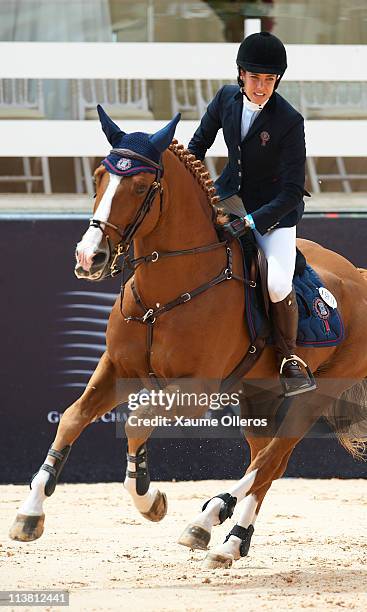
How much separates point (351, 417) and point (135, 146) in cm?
228

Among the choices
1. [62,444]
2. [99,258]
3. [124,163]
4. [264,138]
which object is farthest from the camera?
[264,138]

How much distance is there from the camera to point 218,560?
493cm

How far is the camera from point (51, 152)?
8039 mm

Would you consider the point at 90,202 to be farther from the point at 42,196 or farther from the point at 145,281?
the point at 145,281

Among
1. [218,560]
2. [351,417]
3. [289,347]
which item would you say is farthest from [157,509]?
[351,417]

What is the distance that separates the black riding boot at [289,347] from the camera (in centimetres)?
504

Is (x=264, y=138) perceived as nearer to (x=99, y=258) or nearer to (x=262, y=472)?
(x=99, y=258)

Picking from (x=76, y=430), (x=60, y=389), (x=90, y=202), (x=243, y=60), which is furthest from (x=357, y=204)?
(x=76, y=430)

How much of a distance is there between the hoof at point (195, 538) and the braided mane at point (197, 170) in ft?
4.47

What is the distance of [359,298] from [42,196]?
2875 mm

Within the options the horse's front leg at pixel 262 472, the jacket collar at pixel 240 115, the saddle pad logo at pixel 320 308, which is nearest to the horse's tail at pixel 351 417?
the horse's front leg at pixel 262 472

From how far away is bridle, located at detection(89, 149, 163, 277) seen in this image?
13.9 feet

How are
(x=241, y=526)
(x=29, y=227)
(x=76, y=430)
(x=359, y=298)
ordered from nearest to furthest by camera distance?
(x=76, y=430) < (x=241, y=526) < (x=359, y=298) < (x=29, y=227)

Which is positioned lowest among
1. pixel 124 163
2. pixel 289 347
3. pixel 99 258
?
pixel 289 347
